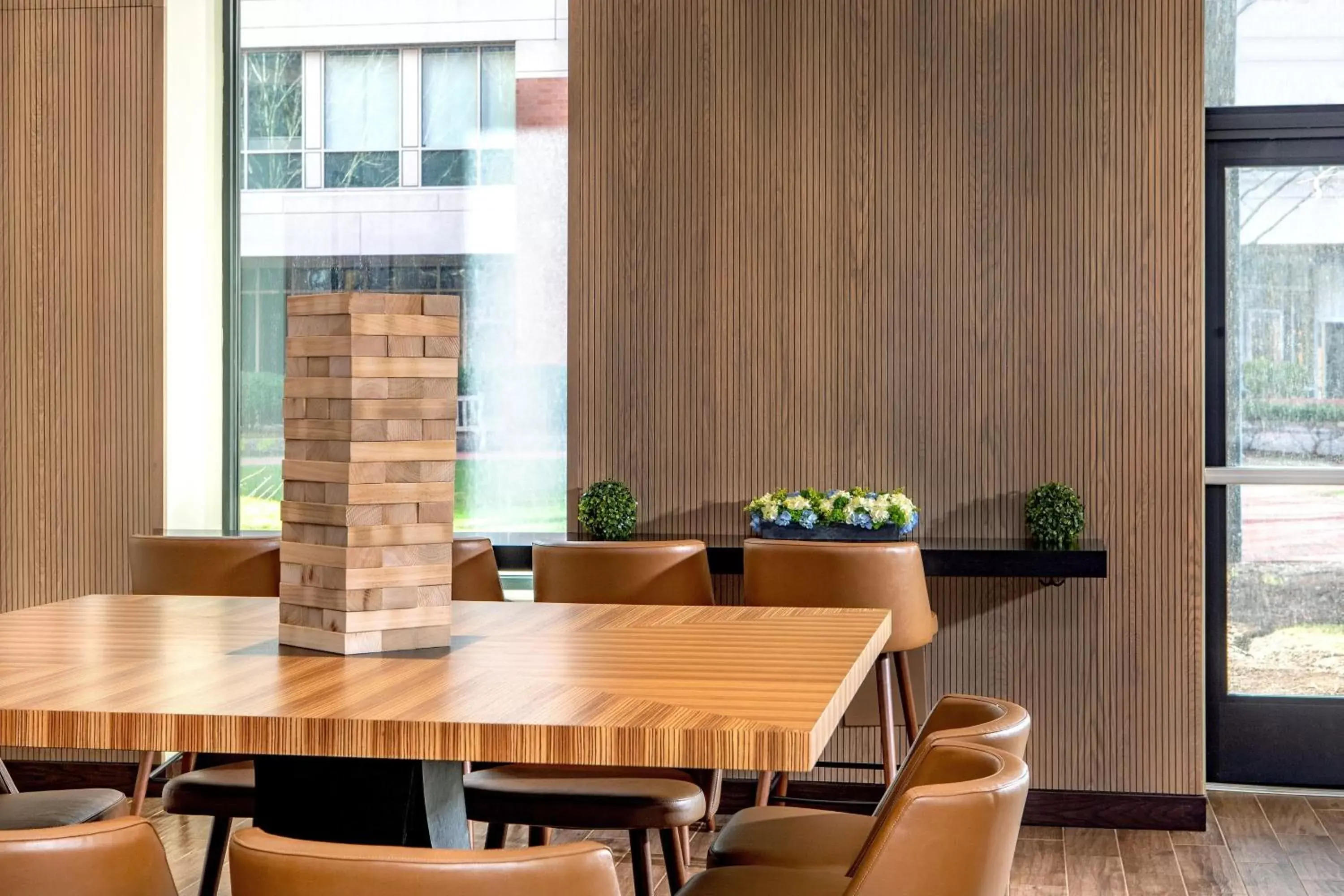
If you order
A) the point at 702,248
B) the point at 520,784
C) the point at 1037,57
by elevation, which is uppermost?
the point at 1037,57

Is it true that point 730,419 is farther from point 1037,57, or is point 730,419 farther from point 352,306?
point 352,306

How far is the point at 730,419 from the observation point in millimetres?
4742

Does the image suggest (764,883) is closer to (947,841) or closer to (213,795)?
(947,841)

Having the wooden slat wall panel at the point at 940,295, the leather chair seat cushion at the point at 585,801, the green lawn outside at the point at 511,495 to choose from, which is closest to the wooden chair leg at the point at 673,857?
the leather chair seat cushion at the point at 585,801

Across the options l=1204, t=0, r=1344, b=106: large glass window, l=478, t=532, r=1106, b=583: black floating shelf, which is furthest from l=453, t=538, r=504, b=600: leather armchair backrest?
l=1204, t=0, r=1344, b=106: large glass window

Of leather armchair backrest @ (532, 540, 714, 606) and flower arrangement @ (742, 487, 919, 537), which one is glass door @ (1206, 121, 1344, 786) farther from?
leather armchair backrest @ (532, 540, 714, 606)

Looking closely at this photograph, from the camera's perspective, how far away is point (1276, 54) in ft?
15.8

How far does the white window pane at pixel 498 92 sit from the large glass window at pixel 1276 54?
7.90 feet

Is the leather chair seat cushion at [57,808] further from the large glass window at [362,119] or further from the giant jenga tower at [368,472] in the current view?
the large glass window at [362,119]

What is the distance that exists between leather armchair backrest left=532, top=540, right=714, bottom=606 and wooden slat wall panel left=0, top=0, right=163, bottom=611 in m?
2.18

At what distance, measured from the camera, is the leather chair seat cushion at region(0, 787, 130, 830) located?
98.7 inches

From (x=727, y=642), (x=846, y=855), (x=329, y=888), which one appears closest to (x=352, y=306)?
(x=727, y=642)

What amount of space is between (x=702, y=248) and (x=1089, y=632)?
5.85 ft

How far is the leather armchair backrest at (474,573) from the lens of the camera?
3.47 meters
